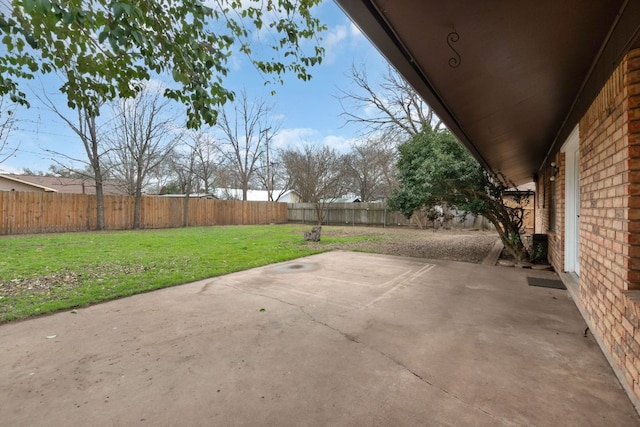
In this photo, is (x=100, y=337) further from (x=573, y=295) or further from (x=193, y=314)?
(x=573, y=295)

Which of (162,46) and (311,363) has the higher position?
(162,46)

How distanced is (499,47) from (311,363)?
9.18 ft

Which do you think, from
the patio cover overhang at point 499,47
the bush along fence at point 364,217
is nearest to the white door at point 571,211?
the patio cover overhang at point 499,47

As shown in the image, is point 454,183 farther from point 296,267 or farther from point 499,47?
point 499,47

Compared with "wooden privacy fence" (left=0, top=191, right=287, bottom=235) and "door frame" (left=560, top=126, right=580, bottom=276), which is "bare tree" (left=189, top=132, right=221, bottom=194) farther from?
"door frame" (left=560, top=126, right=580, bottom=276)

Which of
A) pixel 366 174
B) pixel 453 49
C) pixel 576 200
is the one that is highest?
pixel 366 174

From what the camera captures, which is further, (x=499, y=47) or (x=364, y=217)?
(x=364, y=217)

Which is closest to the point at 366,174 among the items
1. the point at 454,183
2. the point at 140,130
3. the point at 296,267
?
the point at 140,130

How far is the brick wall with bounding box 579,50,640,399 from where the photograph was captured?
1.97 m

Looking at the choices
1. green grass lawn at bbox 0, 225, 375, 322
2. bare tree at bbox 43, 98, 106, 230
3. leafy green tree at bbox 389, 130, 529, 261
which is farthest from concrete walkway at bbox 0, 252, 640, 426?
bare tree at bbox 43, 98, 106, 230

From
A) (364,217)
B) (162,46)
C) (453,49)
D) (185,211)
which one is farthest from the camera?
(364,217)

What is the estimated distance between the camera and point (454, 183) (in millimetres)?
7148

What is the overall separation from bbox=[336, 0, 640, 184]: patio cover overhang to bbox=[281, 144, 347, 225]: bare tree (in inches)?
581

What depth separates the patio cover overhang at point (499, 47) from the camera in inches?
69.1
